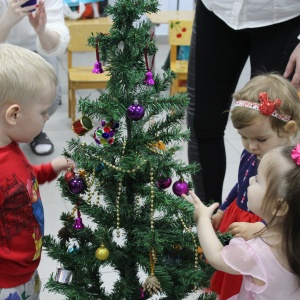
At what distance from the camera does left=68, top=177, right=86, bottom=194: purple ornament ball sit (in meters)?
1.43

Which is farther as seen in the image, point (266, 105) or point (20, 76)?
point (266, 105)

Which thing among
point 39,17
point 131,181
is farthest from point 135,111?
point 39,17

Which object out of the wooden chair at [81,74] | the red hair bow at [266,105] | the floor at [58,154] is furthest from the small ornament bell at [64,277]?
the wooden chair at [81,74]

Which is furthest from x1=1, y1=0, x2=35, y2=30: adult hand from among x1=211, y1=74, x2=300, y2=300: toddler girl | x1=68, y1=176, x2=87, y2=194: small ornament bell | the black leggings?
x1=68, y1=176, x2=87, y2=194: small ornament bell

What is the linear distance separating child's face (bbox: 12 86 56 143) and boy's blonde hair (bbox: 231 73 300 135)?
0.57 m

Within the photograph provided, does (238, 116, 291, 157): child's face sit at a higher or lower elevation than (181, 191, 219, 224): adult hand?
higher

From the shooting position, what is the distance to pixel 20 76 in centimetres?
141

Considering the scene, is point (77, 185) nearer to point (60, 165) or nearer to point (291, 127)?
point (60, 165)

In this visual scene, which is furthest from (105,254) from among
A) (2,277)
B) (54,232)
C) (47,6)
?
(47,6)

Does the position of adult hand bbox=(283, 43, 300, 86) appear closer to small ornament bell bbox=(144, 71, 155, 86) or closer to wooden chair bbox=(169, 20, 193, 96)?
small ornament bell bbox=(144, 71, 155, 86)

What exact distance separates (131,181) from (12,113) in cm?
32

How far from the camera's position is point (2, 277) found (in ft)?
4.97

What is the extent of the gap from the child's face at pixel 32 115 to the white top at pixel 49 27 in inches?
57.6

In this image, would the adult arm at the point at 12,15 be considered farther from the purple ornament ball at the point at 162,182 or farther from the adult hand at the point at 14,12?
the purple ornament ball at the point at 162,182
